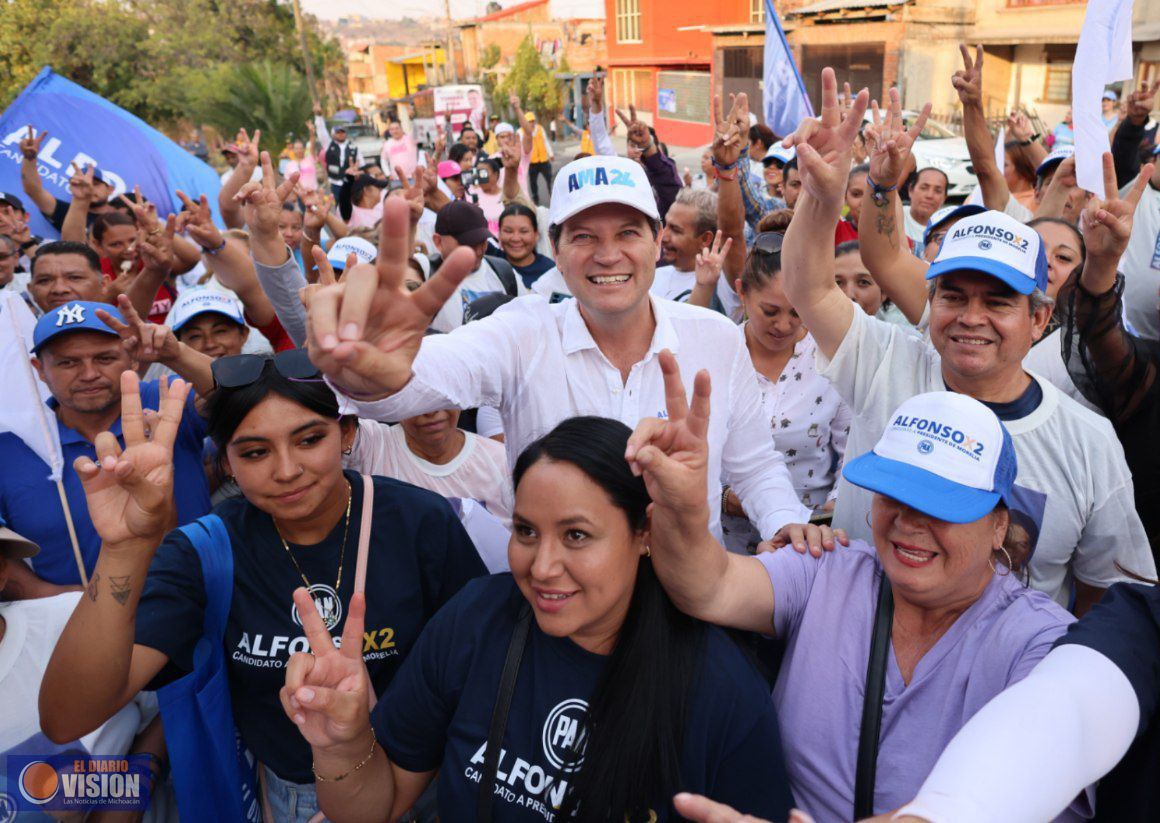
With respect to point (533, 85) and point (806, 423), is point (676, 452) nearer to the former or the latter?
point (806, 423)

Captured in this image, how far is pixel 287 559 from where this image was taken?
212 cm

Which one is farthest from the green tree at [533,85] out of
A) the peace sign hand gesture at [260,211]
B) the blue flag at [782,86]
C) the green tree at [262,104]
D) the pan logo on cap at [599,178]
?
the pan logo on cap at [599,178]

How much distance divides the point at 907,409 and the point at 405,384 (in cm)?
108

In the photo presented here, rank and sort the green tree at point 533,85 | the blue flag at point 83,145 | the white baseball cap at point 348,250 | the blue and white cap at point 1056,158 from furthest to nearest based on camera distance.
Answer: the green tree at point 533,85, the blue flag at point 83,145, the white baseball cap at point 348,250, the blue and white cap at point 1056,158

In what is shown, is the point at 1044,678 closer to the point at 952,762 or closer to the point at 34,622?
the point at 952,762

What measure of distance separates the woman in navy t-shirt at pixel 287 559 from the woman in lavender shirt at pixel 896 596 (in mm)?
749

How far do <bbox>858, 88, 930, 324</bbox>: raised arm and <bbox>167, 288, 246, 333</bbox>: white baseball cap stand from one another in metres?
2.49

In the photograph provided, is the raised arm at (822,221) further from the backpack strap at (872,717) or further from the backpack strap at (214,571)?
the backpack strap at (214,571)

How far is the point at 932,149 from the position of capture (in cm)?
1310

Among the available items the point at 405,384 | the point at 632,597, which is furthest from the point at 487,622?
the point at 405,384

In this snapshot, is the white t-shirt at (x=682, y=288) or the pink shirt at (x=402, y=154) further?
the pink shirt at (x=402, y=154)

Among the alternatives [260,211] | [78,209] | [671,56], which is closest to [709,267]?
[260,211]

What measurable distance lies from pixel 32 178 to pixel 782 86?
5.82 m

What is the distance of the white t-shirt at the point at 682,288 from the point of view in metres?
4.29
